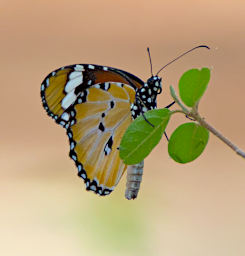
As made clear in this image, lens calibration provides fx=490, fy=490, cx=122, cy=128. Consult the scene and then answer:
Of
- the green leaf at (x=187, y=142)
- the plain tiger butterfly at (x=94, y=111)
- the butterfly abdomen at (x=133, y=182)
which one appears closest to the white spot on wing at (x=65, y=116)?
the plain tiger butterfly at (x=94, y=111)

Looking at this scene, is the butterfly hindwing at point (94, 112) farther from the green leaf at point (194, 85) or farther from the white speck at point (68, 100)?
the green leaf at point (194, 85)

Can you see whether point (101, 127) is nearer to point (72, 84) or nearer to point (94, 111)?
point (94, 111)

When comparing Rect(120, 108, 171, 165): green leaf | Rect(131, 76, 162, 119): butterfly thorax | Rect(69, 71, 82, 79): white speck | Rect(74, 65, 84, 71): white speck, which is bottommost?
Rect(120, 108, 171, 165): green leaf

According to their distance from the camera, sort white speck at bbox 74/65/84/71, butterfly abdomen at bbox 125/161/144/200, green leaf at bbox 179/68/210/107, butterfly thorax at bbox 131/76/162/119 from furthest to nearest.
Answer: white speck at bbox 74/65/84/71 → butterfly thorax at bbox 131/76/162/119 → butterfly abdomen at bbox 125/161/144/200 → green leaf at bbox 179/68/210/107

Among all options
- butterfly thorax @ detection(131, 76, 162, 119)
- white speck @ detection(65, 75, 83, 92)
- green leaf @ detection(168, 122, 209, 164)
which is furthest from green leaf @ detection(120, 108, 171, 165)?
white speck @ detection(65, 75, 83, 92)

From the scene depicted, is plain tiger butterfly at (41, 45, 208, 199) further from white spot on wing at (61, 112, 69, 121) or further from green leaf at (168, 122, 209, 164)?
green leaf at (168, 122, 209, 164)

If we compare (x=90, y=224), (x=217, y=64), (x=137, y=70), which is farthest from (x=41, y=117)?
(x=90, y=224)

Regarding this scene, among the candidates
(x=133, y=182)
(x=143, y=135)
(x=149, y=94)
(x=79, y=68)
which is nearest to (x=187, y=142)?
(x=143, y=135)
